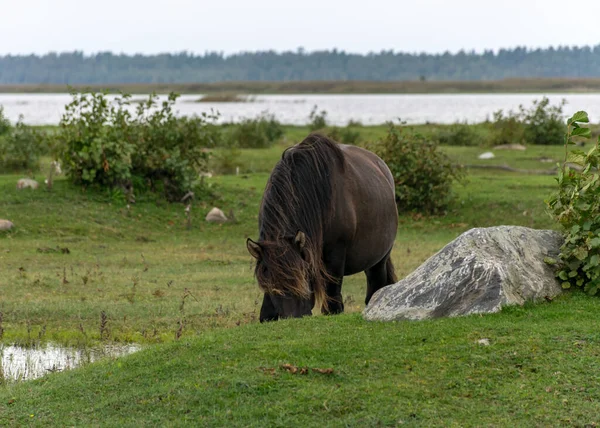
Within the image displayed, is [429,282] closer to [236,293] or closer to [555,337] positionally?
[555,337]

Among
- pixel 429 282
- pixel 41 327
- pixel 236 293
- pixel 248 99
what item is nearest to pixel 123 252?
pixel 236 293

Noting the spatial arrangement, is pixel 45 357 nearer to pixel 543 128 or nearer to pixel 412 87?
pixel 543 128

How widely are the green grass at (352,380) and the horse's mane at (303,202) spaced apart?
2.64 feet

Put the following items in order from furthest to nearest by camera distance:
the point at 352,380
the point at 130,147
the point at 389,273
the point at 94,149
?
the point at 130,147 → the point at 94,149 → the point at 389,273 → the point at 352,380

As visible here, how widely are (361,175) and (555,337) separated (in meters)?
3.62

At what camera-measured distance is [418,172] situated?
2088cm

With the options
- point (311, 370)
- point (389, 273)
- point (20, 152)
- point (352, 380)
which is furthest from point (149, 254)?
point (352, 380)

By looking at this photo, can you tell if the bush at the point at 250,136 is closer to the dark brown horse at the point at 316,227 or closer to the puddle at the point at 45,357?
the dark brown horse at the point at 316,227

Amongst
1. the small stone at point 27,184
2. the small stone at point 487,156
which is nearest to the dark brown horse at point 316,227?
the small stone at point 27,184

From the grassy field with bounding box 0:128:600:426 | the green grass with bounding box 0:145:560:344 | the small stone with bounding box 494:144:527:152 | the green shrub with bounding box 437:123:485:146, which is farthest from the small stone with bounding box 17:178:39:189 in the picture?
the green shrub with bounding box 437:123:485:146

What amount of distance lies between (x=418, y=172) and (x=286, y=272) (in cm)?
1360

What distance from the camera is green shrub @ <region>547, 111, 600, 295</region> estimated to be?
8.19 meters

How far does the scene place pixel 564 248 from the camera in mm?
8461

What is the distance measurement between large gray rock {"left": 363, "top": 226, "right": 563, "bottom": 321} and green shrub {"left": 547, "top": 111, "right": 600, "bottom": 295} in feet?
0.92
